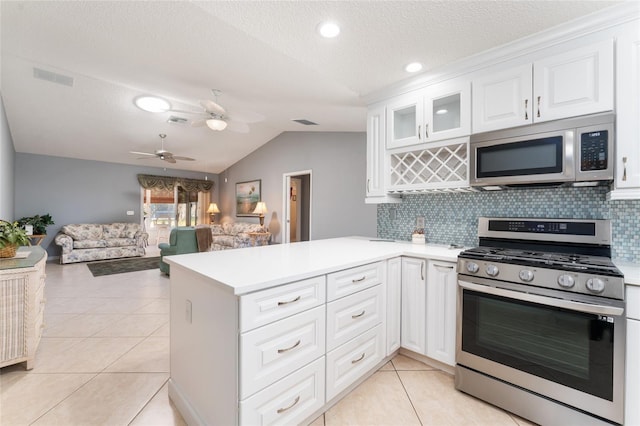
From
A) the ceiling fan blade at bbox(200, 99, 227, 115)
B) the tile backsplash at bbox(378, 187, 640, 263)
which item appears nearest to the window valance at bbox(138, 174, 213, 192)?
the ceiling fan blade at bbox(200, 99, 227, 115)

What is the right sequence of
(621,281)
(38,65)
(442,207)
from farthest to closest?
(38,65) < (442,207) < (621,281)

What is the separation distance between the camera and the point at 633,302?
134cm

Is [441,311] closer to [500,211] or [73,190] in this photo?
[500,211]

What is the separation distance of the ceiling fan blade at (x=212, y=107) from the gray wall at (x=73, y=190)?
18.8ft

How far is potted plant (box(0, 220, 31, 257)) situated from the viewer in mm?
2059

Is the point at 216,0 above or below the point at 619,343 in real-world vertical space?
above

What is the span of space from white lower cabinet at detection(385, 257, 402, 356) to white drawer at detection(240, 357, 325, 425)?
76cm

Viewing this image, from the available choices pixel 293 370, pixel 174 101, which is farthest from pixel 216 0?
pixel 174 101

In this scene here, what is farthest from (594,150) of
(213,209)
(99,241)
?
(213,209)

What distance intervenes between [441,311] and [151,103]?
5.72 metres

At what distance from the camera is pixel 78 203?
702 cm

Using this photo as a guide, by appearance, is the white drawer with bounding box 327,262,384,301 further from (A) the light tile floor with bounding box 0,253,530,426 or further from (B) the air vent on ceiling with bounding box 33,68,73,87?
(B) the air vent on ceiling with bounding box 33,68,73,87

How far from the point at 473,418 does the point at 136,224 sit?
832cm

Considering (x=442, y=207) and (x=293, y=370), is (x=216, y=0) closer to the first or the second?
(x=293, y=370)
